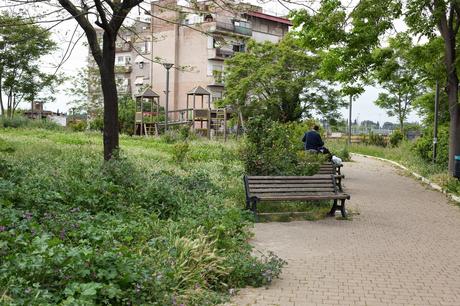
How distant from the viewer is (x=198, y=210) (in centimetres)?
845

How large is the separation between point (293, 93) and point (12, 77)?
21100 mm

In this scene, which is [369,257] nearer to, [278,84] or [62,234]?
[62,234]

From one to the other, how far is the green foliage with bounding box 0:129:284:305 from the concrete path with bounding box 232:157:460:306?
428mm

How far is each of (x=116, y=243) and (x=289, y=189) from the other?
5.63 m

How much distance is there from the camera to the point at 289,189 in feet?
35.3

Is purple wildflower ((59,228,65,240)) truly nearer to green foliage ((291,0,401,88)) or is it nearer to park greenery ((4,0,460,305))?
park greenery ((4,0,460,305))

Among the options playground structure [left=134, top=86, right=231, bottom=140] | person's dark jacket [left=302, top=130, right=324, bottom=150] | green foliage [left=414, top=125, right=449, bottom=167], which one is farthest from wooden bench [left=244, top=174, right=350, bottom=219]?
playground structure [left=134, top=86, right=231, bottom=140]

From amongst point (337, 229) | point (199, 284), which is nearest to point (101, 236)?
point (199, 284)

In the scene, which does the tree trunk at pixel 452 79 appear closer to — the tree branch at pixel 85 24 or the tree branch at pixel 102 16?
the tree branch at pixel 102 16

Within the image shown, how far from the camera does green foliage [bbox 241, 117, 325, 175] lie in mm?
12938

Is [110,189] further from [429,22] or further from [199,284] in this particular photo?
[429,22]

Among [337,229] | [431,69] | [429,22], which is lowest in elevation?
[337,229]

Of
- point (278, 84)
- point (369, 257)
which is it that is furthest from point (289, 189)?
point (278, 84)

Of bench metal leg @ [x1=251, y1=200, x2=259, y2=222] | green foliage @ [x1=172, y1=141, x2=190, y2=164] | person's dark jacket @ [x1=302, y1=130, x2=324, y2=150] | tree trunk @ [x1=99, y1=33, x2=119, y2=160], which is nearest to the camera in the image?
bench metal leg @ [x1=251, y1=200, x2=259, y2=222]
